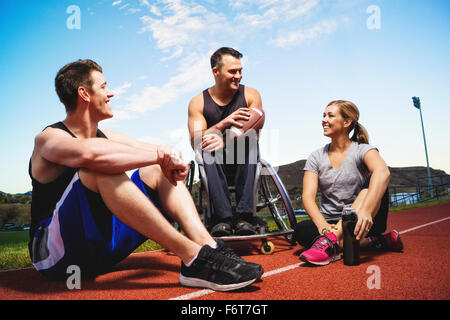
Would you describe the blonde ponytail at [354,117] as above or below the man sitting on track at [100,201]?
above

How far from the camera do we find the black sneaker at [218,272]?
1.84 m

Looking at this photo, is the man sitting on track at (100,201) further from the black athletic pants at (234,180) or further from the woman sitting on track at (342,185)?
the woman sitting on track at (342,185)

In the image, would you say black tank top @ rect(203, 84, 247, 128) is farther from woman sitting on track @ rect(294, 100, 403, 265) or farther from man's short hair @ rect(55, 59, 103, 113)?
man's short hair @ rect(55, 59, 103, 113)

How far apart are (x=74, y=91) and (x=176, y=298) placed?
142 centimetres

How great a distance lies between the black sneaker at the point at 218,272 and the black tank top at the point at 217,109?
1.78m

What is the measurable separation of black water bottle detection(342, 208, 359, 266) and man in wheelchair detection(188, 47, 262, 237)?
0.81 meters

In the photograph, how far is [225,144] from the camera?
10.6ft

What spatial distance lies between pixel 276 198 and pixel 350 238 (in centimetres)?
121

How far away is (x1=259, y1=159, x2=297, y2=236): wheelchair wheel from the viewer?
11.0 ft

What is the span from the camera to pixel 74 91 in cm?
216

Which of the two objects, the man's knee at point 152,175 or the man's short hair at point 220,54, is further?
the man's short hair at point 220,54

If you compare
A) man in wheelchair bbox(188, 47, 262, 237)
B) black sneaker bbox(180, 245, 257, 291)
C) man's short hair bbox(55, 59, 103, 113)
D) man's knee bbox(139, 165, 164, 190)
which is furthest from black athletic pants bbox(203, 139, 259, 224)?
man's short hair bbox(55, 59, 103, 113)

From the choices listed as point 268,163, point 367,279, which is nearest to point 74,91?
point 268,163

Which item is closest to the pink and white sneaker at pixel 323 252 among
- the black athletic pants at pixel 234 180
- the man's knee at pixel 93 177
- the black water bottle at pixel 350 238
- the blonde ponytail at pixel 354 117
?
the black water bottle at pixel 350 238
